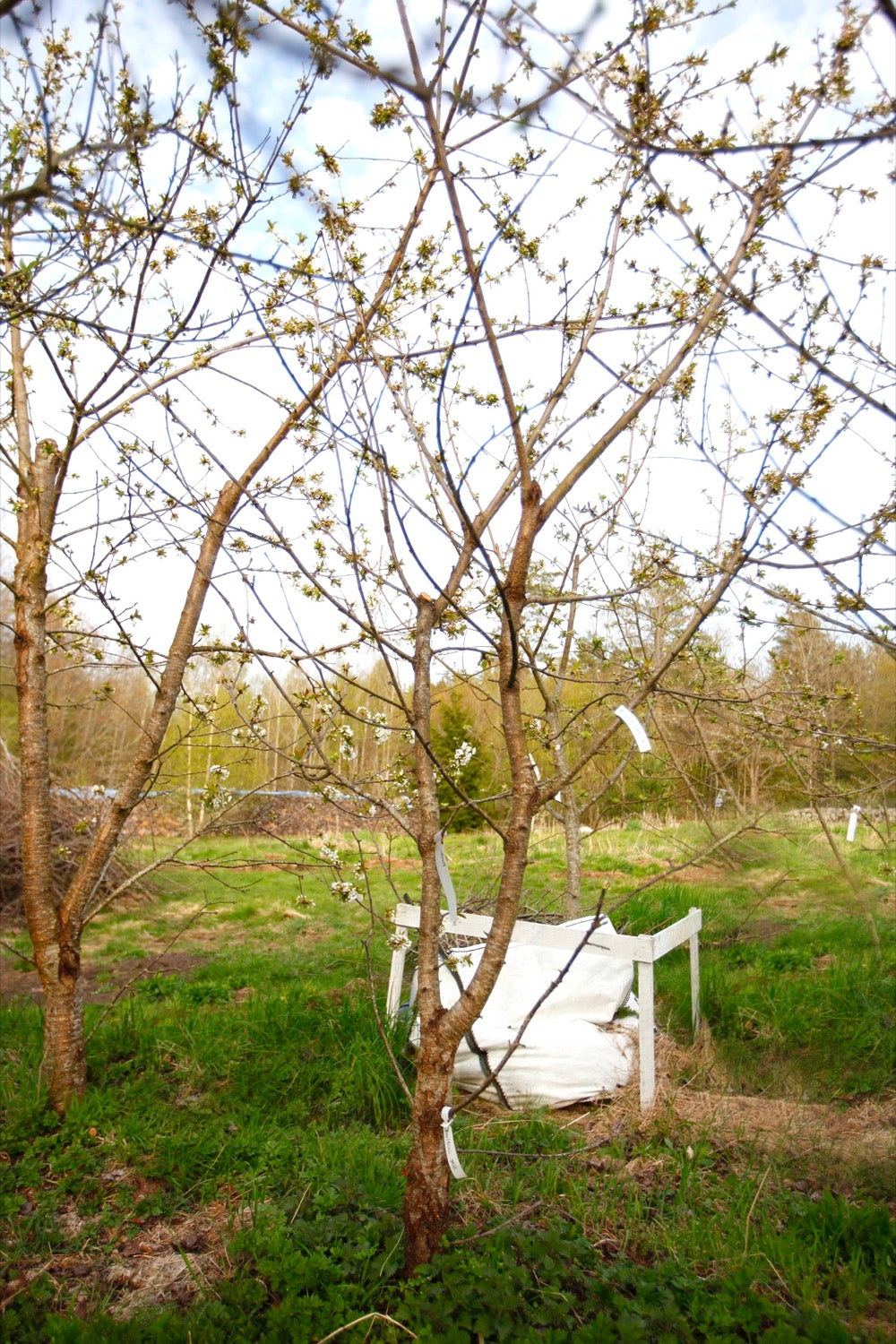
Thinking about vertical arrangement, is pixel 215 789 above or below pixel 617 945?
above

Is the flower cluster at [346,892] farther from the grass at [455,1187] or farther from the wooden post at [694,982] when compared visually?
the wooden post at [694,982]

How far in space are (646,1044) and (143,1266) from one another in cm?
204

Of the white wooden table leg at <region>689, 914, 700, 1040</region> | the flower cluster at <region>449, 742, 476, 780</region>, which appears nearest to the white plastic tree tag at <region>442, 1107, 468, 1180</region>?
Answer: the flower cluster at <region>449, 742, 476, 780</region>

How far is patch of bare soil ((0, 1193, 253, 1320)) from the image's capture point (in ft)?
8.41

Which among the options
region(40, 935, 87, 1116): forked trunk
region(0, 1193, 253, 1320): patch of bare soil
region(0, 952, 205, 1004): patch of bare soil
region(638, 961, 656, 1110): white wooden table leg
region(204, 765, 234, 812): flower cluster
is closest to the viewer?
region(0, 1193, 253, 1320): patch of bare soil

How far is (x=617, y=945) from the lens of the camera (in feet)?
12.7

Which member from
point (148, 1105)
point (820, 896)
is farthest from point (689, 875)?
point (148, 1105)

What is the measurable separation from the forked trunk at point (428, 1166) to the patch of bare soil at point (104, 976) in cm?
375

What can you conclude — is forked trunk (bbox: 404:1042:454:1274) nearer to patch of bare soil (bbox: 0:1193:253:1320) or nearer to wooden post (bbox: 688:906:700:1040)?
patch of bare soil (bbox: 0:1193:253:1320)

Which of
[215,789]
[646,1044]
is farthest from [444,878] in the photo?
[646,1044]

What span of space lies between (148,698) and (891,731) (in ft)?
47.8

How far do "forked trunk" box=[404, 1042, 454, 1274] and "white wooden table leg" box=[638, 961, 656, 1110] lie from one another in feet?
5.14

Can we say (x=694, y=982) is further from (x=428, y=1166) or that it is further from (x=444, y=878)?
(x=444, y=878)

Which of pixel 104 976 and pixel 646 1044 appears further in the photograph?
pixel 104 976
